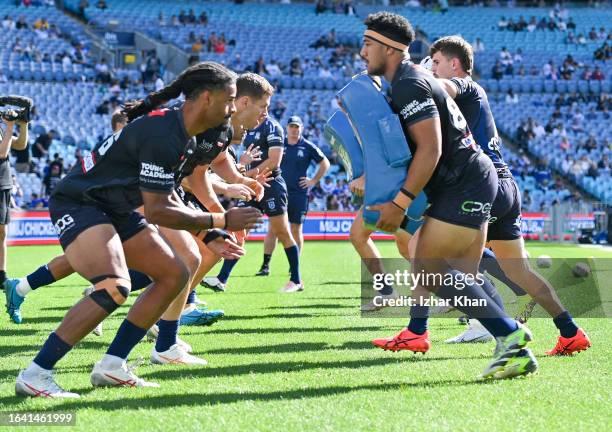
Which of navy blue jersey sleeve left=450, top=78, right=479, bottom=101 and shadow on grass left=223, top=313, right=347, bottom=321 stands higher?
navy blue jersey sleeve left=450, top=78, right=479, bottom=101

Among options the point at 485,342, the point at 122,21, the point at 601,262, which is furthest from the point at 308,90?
the point at 485,342

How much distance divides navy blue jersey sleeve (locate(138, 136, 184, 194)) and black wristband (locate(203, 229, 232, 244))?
0.78 meters

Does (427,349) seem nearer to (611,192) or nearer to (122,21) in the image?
(611,192)

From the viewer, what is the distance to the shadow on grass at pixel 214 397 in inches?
188

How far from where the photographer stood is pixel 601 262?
1747cm

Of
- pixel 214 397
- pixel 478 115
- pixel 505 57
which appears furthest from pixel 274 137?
pixel 505 57

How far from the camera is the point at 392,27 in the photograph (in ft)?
18.5

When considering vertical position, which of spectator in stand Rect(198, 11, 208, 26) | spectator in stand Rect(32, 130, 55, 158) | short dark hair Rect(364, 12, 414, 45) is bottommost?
spectator in stand Rect(32, 130, 55, 158)

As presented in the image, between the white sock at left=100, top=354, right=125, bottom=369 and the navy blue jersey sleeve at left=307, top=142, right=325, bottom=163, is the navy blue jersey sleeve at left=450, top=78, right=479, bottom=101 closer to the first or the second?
the white sock at left=100, top=354, right=125, bottom=369

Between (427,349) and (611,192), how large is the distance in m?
29.2

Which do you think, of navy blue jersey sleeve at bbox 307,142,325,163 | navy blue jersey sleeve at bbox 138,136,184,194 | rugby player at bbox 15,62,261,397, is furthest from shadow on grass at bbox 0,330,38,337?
navy blue jersey sleeve at bbox 307,142,325,163

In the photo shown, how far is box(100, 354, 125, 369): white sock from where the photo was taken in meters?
5.25

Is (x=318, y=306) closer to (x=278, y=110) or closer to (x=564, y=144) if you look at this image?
(x=278, y=110)

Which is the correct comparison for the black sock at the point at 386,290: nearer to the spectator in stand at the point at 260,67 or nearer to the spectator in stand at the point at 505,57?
the spectator in stand at the point at 260,67
